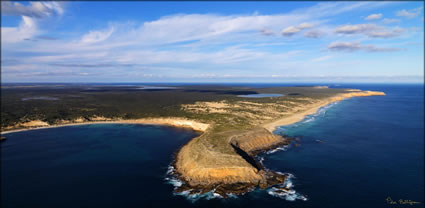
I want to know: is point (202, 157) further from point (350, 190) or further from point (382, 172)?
point (382, 172)

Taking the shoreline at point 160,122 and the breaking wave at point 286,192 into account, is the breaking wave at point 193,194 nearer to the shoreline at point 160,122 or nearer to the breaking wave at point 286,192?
the breaking wave at point 286,192

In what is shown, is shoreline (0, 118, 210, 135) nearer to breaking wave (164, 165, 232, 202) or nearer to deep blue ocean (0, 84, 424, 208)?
Answer: deep blue ocean (0, 84, 424, 208)

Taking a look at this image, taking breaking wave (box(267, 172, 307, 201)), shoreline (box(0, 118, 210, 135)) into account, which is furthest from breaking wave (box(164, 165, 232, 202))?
shoreline (box(0, 118, 210, 135))

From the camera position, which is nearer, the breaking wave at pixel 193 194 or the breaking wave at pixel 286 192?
the breaking wave at pixel 193 194

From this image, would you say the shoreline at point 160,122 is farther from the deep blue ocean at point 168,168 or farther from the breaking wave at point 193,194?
the breaking wave at point 193,194

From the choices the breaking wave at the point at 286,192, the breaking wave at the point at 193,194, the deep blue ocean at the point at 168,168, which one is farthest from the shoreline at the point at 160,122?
the breaking wave at the point at 286,192

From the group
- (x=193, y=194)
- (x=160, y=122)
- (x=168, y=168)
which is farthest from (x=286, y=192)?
(x=160, y=122)

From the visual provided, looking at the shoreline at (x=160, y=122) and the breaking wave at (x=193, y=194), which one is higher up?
the shoreline at (x=160, y=122)

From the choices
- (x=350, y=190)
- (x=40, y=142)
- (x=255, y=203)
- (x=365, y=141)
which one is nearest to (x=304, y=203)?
(x=255, y=203)
